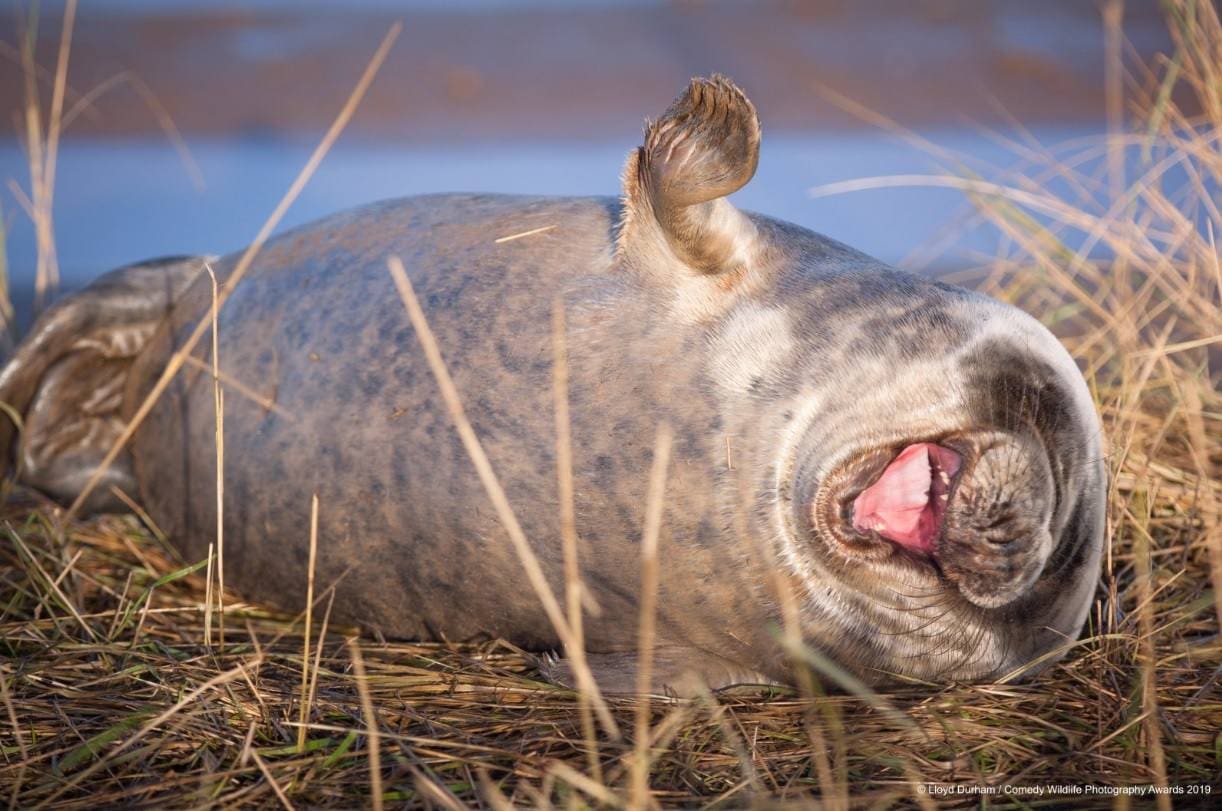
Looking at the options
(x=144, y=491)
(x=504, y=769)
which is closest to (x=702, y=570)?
(x=504, y=769)

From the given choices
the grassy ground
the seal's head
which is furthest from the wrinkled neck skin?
the grassy ground

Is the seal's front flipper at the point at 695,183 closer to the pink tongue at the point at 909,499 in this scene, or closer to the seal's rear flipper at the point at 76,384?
the pink tongue at the point at 909,499

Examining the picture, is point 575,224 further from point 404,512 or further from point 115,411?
point 115,411

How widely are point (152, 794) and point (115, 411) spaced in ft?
6.39

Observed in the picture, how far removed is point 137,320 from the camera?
3.58 metres

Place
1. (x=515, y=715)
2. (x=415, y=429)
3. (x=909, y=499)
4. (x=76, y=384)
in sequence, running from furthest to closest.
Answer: (x=76, y=384)
(x=415, y=429)
(x=909, y=499)
(x=515, y=715)

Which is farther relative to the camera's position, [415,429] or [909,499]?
[415,429]

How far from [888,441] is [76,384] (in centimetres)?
246

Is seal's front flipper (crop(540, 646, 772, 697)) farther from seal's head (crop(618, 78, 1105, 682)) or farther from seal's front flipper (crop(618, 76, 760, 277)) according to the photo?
seal's front flipper (crop(618, 76, 760, 277))

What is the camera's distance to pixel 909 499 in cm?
245

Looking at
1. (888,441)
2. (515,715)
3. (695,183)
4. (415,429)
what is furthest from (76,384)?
(888,441)

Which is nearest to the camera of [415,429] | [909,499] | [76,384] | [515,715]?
[515,715]

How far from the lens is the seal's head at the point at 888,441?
2354 mm

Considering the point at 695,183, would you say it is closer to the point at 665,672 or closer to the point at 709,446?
the point at 709,446
